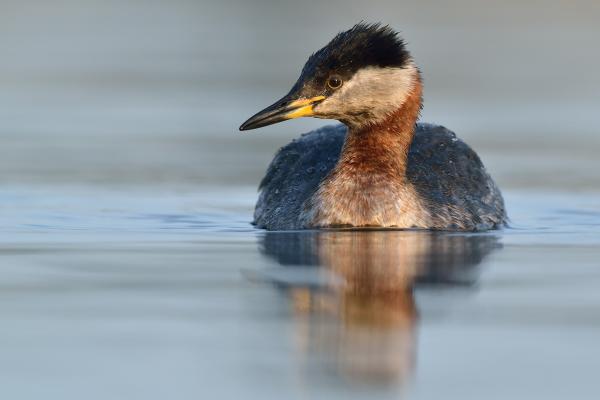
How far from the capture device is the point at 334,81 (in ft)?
45.9

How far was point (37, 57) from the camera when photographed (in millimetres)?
30609

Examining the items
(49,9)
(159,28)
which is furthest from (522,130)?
(49,9)

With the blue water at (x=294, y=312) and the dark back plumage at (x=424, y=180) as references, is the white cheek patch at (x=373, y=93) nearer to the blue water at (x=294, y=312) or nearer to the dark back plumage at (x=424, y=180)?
the dark back plumage at (x=424, y=180)

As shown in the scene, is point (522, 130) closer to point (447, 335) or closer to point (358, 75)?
point (358, 75)

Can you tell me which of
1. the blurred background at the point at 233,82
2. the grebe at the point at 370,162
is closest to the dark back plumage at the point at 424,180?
the grebe at the point at 370,162

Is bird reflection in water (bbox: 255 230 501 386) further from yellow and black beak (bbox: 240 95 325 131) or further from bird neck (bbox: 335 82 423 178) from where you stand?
yellow and black beak (bbox: 240 95 325 131)

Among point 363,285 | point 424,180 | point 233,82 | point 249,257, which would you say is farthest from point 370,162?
point 233,82

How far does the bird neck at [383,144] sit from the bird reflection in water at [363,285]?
0.85m

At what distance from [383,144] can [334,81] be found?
823 mm

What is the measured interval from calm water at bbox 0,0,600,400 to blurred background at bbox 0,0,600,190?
0.30 ft

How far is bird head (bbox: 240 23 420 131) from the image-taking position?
14.0 meters

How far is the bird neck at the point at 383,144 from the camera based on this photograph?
14164 mm

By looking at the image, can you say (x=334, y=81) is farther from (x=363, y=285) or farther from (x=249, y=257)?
(x=363, y=285)

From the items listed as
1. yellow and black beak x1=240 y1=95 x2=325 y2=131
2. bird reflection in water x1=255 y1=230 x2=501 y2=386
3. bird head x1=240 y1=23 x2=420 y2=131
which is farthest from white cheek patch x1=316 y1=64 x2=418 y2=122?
bird reflection in water x1=255 y1=230 x2=501 y2=386
